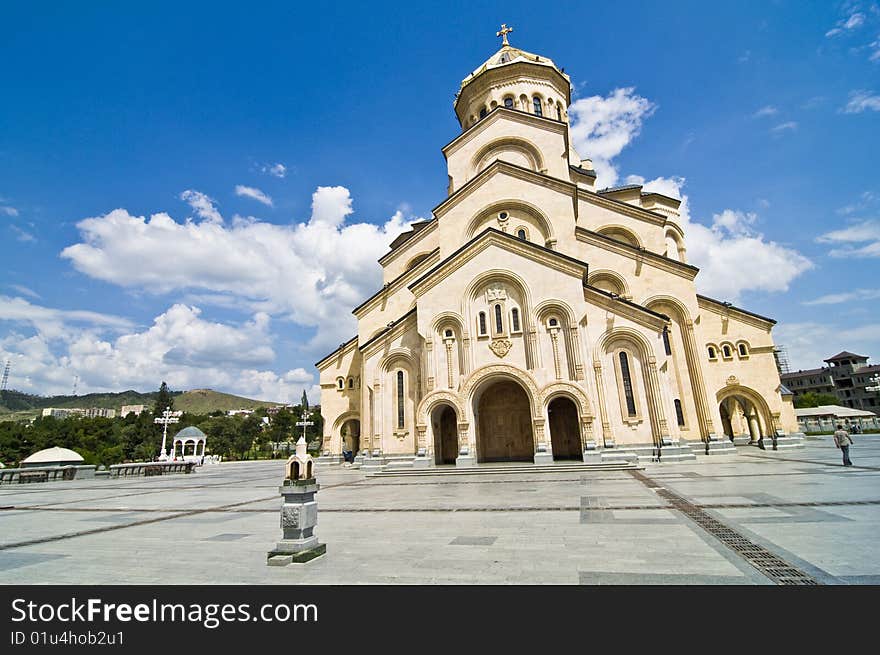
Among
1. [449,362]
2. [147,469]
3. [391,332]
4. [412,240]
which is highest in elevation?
[412,240]

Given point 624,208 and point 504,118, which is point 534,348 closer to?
point 624,208

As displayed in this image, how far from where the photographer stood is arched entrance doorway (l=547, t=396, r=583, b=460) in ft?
75.5

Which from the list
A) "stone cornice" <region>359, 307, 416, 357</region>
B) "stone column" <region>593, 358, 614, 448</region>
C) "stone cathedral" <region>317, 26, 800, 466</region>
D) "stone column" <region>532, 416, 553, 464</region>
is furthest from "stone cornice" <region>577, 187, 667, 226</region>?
"stone column" <region>532, 416, 553, 464</region>

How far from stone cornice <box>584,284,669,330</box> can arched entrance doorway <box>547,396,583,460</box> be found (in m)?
5.28

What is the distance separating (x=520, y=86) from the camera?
111ft

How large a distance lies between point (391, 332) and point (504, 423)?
792 cm

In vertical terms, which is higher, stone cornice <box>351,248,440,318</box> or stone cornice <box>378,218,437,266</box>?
stone cornice <box>378,218,437,266</box>

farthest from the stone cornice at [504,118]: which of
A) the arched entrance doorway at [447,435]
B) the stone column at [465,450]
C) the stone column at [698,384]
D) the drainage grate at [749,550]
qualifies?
the drainage grate at [749,550]

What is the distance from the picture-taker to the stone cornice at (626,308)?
2070 centimetres

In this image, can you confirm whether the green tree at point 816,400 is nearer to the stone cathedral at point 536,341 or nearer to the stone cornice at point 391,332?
the stone cathedral at point 536,341

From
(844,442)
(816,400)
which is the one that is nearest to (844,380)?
(816,400)

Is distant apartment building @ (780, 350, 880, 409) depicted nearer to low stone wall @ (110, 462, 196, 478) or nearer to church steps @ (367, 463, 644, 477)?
church steps @ (367, 463, 644, 477)
